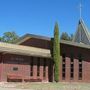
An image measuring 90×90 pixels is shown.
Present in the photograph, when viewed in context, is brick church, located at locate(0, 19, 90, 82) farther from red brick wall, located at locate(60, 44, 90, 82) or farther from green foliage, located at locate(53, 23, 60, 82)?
green foliage, located at locate(53, 23, 60, 82)

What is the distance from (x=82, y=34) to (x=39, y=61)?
19138 millimetres

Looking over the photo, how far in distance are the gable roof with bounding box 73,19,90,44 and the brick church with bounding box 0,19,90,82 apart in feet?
35.3

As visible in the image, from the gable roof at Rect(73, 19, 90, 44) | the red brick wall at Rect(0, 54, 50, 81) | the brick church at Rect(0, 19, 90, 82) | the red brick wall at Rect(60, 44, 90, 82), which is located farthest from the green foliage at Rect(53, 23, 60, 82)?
the gable roof at Rect(73, 19, 90, 44)

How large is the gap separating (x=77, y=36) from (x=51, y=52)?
18.1 m

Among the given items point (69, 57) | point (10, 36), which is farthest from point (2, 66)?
point (10, 36)

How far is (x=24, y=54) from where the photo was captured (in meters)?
32.6

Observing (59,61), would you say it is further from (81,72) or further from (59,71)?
(81,72)

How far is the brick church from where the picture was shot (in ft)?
103

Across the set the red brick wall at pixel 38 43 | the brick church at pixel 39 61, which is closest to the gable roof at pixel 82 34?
the brick church at pixel 39 61

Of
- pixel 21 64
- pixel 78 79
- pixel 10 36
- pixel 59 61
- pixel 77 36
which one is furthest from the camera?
pixel 10 36

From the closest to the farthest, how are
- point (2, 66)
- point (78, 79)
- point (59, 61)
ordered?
point (2, 66), point (59, 61), point (78, 79)

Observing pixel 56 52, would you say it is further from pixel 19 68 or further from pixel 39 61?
pixel 19 68

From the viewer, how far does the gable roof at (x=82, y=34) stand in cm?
5019

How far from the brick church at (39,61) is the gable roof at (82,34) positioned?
1077cm
